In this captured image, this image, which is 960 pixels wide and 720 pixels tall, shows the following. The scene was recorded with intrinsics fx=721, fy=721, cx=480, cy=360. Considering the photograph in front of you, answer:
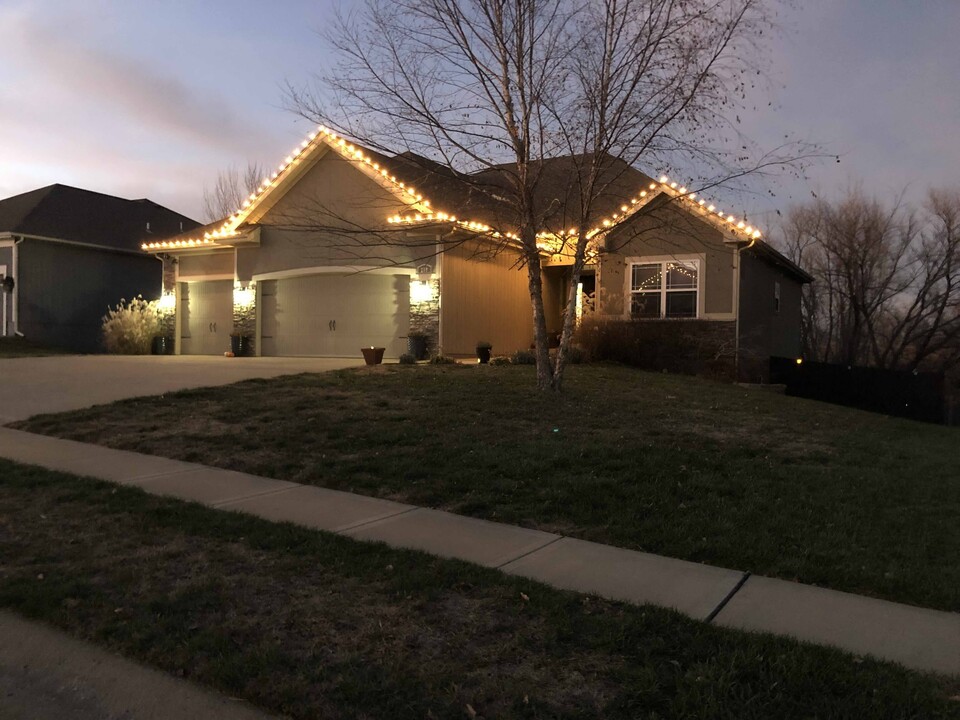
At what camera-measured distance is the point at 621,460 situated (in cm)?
727

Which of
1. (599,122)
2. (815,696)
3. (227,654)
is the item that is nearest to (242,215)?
(599,122)

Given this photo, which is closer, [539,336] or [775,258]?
[539,336]

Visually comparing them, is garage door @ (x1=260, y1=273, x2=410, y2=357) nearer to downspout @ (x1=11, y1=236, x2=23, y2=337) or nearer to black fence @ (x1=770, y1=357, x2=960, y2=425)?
black fence @ (x1=770, y1=357, x2=960, y2=425)

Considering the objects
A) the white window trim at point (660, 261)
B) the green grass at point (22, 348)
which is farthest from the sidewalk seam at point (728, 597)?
the green grass at point (22, 348)

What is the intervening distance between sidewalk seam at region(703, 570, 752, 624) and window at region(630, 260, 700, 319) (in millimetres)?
13543

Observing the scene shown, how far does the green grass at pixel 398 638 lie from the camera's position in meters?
3.08

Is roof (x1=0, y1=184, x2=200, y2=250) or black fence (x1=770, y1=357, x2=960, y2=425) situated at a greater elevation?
roof (x1=0, y1=184, x2=200, y2=250)

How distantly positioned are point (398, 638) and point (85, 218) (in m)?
29.0

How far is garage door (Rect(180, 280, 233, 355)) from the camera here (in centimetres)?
2161

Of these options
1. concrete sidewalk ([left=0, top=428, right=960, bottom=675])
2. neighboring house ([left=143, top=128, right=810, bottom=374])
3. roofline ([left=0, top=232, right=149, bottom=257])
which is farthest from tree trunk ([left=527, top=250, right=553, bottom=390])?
roofline ([left=0, top=232, right=149, bottom=257])

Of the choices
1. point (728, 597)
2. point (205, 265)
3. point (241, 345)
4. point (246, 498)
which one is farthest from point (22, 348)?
point (728, 597)

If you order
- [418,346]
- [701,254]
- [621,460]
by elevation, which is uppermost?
[701,254]

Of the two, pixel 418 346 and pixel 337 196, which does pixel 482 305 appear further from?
pixel 337 196

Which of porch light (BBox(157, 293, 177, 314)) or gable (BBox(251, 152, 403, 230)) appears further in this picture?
porch light (BBox(157, 293, 177, 314))
